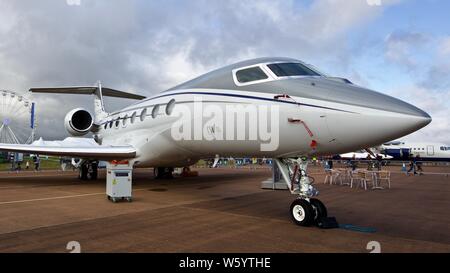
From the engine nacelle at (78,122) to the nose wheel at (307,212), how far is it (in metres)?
14.8

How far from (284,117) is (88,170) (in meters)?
14.4

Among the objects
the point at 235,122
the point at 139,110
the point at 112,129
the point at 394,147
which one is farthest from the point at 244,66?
the point at 394,147

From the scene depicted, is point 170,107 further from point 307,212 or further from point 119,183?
point 307,212

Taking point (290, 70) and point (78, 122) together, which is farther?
point (78, 122)

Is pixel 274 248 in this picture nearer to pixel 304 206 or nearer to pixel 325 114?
pixel 304 206

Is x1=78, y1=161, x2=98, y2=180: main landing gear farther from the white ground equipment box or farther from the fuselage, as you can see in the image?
the fuselage

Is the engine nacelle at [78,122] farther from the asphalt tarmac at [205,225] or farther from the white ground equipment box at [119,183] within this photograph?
the white ground equipment box at [119,183]

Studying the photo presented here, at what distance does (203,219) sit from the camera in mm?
7148

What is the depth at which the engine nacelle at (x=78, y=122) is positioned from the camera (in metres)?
17.9

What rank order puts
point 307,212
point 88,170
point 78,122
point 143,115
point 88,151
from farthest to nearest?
point 78,122, point 88,170, point 143,115, point 88,151, point 307,212

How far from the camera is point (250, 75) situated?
757cm

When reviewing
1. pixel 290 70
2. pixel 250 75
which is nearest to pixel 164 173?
pixel 250 75

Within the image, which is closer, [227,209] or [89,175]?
[227,209]

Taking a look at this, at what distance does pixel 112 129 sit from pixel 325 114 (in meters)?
12.4
